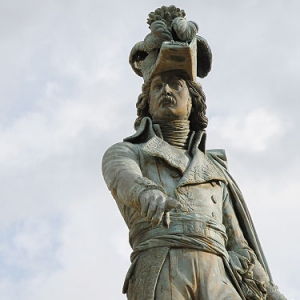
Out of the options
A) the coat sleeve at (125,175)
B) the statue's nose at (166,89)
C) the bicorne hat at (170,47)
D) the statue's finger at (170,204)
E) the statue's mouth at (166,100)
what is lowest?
the statue's finger at (170,204)

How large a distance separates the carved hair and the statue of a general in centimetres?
1

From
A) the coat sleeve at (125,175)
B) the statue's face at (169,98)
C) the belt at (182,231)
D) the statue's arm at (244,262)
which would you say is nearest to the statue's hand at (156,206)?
the coat sleeve at (125,175)

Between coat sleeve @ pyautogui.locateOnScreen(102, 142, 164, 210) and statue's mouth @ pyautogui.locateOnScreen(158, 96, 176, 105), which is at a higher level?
statue's mouth @ pyautogui.locateOnScreen(158, 96, 176, 105)

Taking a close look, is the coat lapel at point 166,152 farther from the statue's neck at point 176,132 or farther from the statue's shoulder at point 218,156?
the statue's shoulder at point 218,156

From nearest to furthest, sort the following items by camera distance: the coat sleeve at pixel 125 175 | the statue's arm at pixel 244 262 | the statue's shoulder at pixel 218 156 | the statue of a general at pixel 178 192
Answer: the coat sleeve at pixel 125 175 < the statue of a general at pixel 178 192 < the statue's arm at pixel 244 262 < the statue's shoulder at pixel 218 156

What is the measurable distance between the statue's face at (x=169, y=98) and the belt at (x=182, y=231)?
188 cm

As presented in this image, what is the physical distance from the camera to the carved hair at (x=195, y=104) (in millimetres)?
14521

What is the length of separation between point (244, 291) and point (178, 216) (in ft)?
3.99

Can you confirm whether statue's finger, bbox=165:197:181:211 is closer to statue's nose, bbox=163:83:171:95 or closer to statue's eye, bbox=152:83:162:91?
statue's nose, bbox=163:83:171:95

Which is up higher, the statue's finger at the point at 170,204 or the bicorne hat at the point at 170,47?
the bicorne hat at the point at 170,47

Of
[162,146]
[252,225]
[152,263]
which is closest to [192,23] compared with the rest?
[162,146]

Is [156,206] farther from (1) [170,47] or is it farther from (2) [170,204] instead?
(1) [170,47]

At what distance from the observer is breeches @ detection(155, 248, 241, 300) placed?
12.2 m

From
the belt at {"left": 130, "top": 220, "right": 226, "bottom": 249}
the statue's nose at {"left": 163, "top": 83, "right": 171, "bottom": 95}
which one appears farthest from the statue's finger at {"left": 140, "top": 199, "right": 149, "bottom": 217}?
the statue's nose at {"left": 163, "top": 83, "right": 171, "bottom": 95}
